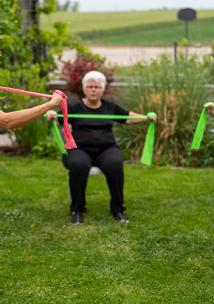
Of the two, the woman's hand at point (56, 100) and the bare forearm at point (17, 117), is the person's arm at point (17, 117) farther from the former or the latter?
the woman's hand at point (56, 100)

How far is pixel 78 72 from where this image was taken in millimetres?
8445

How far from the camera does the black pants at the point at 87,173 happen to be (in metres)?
5.45

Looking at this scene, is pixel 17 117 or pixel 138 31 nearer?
pixel 17 117

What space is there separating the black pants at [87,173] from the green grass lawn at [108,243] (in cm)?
17

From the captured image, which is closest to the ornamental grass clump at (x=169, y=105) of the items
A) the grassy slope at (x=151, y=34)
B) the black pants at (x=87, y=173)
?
the black pants at (x=87, y=173)

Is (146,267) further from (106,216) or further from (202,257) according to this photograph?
(106,216)

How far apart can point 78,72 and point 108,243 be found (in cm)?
392

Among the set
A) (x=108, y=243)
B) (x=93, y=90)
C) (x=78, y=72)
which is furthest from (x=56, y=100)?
(x=78, y=72)

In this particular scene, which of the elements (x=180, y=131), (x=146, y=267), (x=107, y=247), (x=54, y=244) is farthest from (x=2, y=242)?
(x=180, y=131)

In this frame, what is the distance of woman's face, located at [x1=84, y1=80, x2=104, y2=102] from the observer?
5.61 metres

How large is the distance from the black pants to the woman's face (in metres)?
0.50

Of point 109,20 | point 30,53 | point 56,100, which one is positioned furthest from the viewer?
point 109,20

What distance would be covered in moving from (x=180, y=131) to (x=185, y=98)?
0.39 meters

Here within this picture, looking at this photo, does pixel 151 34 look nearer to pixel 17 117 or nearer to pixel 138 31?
pixel 138 31
